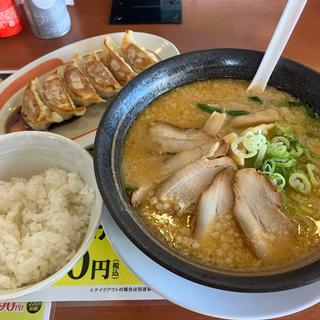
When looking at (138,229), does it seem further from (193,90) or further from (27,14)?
(27,14)

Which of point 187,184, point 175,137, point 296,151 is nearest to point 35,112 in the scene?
point 175,137

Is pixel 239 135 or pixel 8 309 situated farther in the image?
pixel 239 135

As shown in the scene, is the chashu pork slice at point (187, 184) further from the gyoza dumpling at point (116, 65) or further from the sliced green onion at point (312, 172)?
the gyoza dumpling at point (116, 65)

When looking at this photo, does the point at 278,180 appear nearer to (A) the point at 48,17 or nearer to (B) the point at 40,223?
(B) the point at 40,223

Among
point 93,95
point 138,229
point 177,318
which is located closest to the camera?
point 138,229

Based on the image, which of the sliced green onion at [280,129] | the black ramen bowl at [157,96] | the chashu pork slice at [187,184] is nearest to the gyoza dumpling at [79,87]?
the black ramen bowl at [157,96]

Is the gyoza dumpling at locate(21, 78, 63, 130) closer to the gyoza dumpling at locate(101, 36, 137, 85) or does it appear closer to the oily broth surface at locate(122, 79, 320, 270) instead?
the gyoza dumpling at locate(101, 36, 137, 85)

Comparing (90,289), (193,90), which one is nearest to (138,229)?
(90,289)
